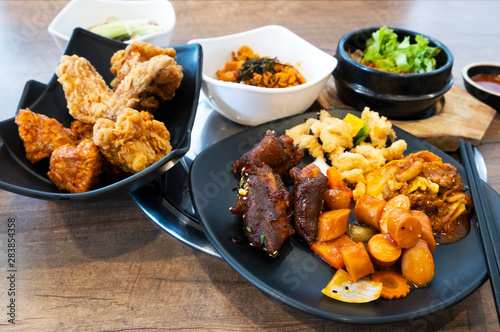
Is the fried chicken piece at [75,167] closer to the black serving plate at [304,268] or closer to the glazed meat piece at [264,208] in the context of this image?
the black serving plate at [304,268]

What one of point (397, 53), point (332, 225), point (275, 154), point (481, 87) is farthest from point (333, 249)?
point (481, 87)

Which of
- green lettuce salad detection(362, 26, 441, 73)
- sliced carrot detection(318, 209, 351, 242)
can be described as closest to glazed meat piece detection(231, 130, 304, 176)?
sliced carrot detection(318, 209, 351, 242)

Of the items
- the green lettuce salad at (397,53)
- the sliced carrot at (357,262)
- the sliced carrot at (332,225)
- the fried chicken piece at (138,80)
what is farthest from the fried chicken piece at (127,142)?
the green lettuce salad at (397,53)

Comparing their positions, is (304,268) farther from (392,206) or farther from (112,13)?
(112,13)

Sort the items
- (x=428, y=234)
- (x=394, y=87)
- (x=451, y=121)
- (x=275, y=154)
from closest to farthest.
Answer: (x=428, y=234) → (x=275, y=154) → (x=394, y=87) → (x=451, y=121)

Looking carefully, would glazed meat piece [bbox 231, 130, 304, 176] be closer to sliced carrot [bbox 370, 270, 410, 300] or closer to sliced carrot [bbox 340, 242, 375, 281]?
sliced carrot [bbox 340, 242, 375, 281]
